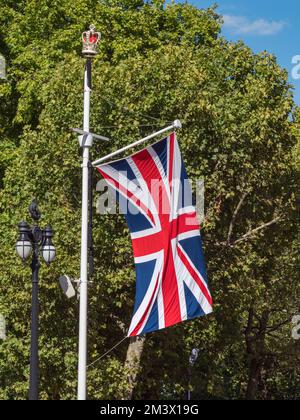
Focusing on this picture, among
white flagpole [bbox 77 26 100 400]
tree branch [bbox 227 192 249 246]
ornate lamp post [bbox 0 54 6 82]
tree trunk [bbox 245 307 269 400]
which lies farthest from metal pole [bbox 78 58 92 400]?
tree trunk [bbox 245 307 269 400]

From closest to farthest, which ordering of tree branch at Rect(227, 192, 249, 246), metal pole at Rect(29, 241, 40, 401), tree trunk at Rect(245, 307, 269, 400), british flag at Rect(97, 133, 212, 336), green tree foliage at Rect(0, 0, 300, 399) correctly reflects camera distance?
british flag at Rect(97, 133, 212, 336)
metal pole at Rect(29, 241, 40, 401)
green tree foliage at Rect(0, 0, 300, 399)
tree branch at Rect(227, 192, 249, 246)
tree trunk at Rect(245, 307, 269, 400)

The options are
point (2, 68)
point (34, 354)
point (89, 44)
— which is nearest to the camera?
point (34, 354)

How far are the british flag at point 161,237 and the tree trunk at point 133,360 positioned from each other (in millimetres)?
9993

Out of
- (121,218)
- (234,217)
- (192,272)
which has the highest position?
(234,217)

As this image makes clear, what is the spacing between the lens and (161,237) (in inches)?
694

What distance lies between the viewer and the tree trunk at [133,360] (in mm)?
27156

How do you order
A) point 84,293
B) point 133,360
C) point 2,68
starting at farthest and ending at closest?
1. point 2,68
2. point 133,360
3. point 84,293

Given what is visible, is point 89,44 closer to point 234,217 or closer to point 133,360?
point 234,217

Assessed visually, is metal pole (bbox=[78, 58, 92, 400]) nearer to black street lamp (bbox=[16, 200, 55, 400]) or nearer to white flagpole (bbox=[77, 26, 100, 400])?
white flagpole (bbox=[77, 26, 100, 400])

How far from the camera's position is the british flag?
1733 centimetres

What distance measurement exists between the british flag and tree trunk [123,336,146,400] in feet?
32.8

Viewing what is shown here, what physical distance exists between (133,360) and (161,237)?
1075cm

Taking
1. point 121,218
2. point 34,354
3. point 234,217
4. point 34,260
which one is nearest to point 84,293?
point 34,260
